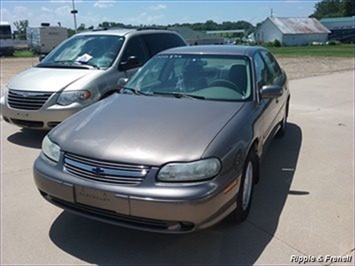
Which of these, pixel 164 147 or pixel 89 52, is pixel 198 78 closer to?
pixel 164 147

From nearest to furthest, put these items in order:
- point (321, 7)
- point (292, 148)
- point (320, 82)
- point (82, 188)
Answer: point (82, 188), point (292, 148), point (320, 82), point (321, 7)

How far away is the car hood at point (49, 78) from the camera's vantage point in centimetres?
557

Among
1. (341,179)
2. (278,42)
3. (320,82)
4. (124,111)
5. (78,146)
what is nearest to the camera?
(78,146)

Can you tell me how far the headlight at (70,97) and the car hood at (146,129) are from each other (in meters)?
1.81

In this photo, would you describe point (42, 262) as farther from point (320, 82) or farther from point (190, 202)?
point (320, 82)

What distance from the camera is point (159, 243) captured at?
3035 millimetres

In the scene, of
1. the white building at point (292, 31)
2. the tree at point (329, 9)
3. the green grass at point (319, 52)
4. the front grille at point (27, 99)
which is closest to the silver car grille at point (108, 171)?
the front grille at point (27, 99)

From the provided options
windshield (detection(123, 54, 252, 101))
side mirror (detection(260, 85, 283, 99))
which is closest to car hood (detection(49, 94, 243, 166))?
windshield (detection(123, 54, 252, 101))

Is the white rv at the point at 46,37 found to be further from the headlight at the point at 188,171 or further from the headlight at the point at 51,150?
the headlight at the point at 188,171

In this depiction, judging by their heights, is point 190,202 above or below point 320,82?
above

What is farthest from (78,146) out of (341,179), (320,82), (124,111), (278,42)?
(278,42)

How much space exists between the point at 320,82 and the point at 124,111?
36.7 feet

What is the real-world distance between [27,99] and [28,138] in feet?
2.53

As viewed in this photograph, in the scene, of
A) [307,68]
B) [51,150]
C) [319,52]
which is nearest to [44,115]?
[51,150]
